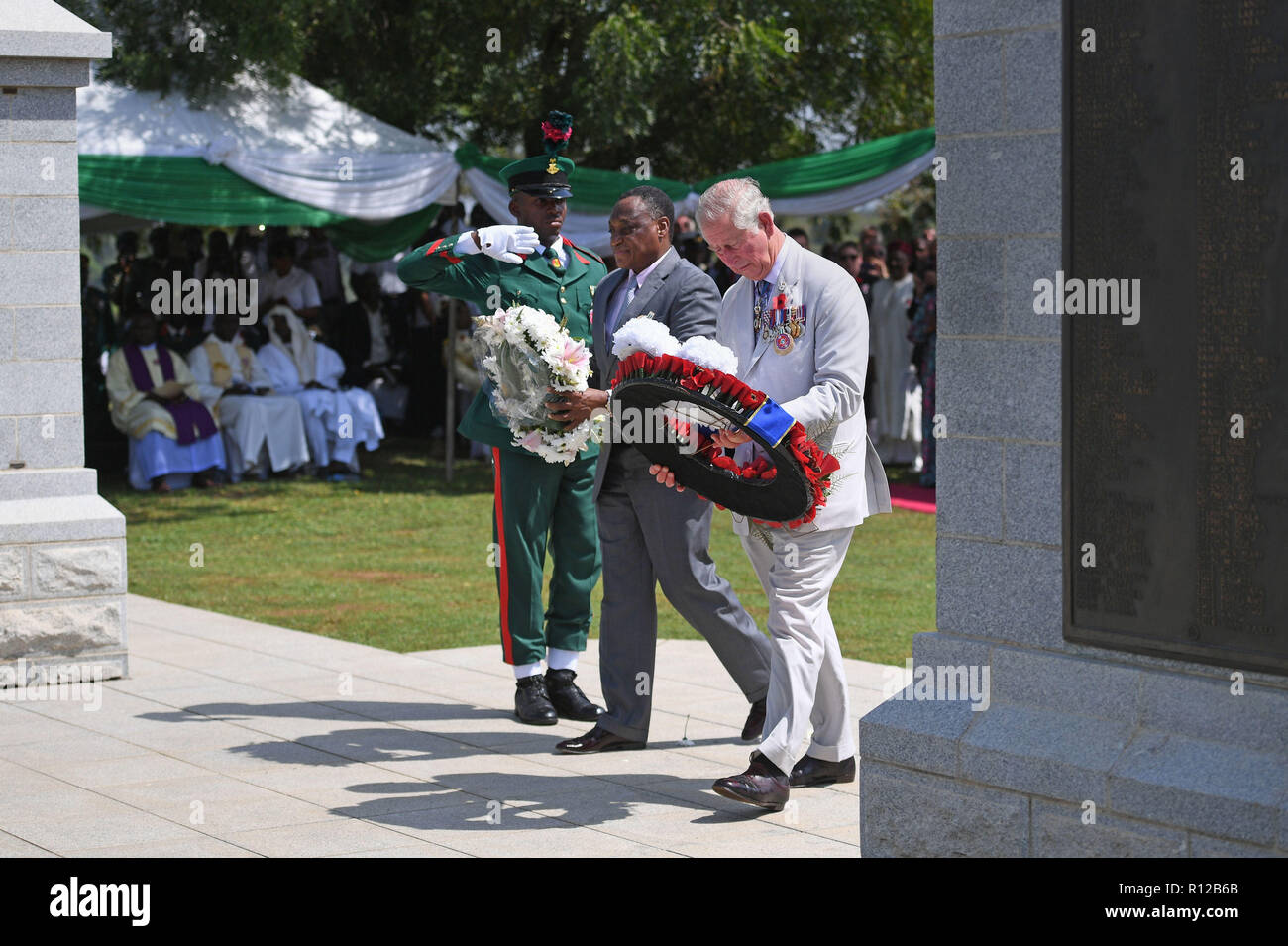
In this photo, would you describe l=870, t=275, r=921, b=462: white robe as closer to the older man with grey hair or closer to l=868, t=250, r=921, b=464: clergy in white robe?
l=868, t=250, r=921, b=464: clergy in white robe

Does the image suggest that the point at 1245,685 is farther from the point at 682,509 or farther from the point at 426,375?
the point at 426,375

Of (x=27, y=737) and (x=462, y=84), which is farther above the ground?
(x=462, y=84)

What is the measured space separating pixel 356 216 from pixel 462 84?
4381 millimetres

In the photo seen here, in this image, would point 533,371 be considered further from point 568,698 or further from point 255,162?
point 255,162

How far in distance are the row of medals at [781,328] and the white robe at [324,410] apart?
12.0 meters

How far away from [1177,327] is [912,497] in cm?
1156

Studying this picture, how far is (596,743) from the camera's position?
695 cm

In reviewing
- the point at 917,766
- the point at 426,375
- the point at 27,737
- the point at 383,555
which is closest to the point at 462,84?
the point at 426,375

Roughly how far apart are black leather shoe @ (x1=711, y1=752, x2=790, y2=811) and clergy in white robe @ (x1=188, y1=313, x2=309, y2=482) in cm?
1209

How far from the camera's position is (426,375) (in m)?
20.9

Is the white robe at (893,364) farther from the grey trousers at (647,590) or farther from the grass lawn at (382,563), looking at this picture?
the grey trousers at (647,590)

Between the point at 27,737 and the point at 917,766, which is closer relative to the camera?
the point at 917,766

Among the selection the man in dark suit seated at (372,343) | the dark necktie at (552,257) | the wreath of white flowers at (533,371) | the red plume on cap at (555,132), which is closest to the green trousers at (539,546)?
the wreath of white flowers at (533,371)

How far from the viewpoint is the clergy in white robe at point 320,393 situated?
→ 17.8 meters
